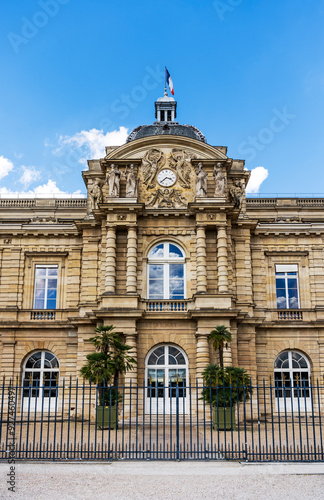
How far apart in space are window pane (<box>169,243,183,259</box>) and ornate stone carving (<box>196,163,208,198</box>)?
3.13 meters

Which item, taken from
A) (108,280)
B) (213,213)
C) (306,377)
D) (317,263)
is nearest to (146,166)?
(213,213)

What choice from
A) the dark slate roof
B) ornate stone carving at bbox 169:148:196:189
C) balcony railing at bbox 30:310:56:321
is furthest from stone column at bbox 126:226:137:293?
the dark slate roof

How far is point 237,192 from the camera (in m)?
30.0

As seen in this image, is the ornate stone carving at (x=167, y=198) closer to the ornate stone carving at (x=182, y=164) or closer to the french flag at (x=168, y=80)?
the ornate stone carving at (x=182, y=164)

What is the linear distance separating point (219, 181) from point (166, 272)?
574cm

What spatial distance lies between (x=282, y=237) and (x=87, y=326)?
12405 millimetres

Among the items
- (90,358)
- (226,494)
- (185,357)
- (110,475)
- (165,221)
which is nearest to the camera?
(226,494)

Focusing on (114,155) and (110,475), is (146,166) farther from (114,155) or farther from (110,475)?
(110,475)

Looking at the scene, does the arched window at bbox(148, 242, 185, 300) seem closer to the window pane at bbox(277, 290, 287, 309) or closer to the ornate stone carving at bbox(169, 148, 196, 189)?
the ornate stone carving at bbox(169, 148, 196, 189)

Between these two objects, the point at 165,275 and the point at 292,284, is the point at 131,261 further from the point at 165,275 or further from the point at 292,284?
the point at 292,284

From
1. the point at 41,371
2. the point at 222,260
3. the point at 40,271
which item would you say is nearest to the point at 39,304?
the point at 40,271

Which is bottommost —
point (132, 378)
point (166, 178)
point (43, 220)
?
point (132, 378)

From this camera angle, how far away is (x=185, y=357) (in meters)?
26.3

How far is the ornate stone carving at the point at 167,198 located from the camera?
2841cm
